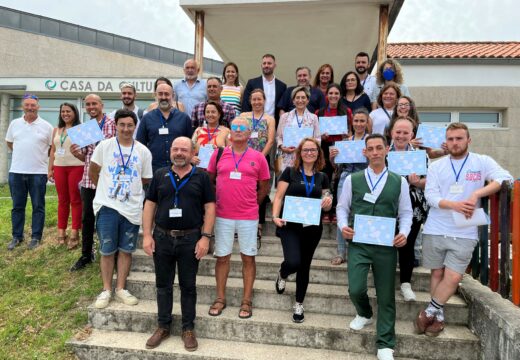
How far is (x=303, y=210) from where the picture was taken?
3.65 metres

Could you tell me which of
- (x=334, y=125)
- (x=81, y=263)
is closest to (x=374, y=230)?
(x=334, y=125)

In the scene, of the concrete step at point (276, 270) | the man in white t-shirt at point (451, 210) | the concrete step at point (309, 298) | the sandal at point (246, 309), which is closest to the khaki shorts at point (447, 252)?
the man in white t-shirt at point (451, 210)

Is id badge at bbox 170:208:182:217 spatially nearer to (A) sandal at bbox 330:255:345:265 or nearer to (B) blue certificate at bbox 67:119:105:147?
(B) blue certificate at bbox 67:119:105:147

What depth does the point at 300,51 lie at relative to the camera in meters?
9.38

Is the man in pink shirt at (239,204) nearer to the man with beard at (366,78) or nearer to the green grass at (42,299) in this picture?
the green grass at (42,299)

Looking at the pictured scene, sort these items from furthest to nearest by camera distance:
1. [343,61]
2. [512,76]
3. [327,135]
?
[512,76] < [343,61] < [327,135]

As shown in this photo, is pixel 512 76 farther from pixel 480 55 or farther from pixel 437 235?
pixel 437 235

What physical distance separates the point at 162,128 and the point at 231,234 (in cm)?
179

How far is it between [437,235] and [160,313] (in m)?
2.82

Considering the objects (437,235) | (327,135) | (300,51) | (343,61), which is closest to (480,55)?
(343,61)

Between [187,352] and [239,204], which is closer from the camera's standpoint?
[187,352]

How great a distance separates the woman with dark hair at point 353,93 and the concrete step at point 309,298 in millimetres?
2566

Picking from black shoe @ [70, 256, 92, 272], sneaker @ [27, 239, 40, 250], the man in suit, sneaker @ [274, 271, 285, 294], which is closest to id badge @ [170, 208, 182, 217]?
sneaker @ [274, 271, 285, 294]

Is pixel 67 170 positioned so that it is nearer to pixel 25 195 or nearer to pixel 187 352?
pixel 25 195
